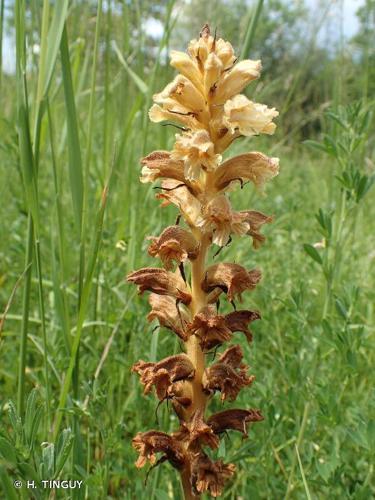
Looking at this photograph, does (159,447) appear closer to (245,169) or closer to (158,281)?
(158,281)

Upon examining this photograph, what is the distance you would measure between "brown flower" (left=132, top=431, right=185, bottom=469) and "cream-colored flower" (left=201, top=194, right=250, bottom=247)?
45 cm

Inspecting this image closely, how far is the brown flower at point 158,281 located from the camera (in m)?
1.44

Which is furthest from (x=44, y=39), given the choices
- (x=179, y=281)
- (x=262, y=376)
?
(x=262, y=376)

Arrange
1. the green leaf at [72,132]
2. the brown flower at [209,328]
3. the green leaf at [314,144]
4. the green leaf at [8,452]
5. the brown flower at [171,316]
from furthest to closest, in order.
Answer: the green leaf at [314,144], the green leaf at [72,132], the brown flower at [171,316], the brown flower at [209,328], the green leaf at [8,452]

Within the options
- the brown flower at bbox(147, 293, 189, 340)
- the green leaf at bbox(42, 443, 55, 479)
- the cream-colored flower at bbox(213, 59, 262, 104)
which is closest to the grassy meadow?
the green leaf at bbox(42, 443, 55, 479)

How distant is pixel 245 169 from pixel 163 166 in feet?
0.62

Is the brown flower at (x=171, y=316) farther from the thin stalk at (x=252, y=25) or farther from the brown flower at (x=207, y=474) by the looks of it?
the thin stalk at (x=252, y=25)

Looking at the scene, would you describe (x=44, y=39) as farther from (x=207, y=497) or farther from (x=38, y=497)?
(x=207, y=497)

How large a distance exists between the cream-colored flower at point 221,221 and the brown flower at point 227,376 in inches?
10.5

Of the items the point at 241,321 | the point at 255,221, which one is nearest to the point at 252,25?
the point at 255,221

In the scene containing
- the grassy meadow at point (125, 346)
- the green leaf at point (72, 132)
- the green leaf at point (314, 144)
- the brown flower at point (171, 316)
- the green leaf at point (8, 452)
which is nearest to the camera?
the green leaf at point (8, 452)

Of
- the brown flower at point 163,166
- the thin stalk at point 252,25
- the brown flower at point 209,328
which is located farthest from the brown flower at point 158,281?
the thin stalk at point 252,25

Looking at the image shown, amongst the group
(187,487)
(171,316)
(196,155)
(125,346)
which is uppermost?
(196,155)

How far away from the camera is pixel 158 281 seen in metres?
1.44
